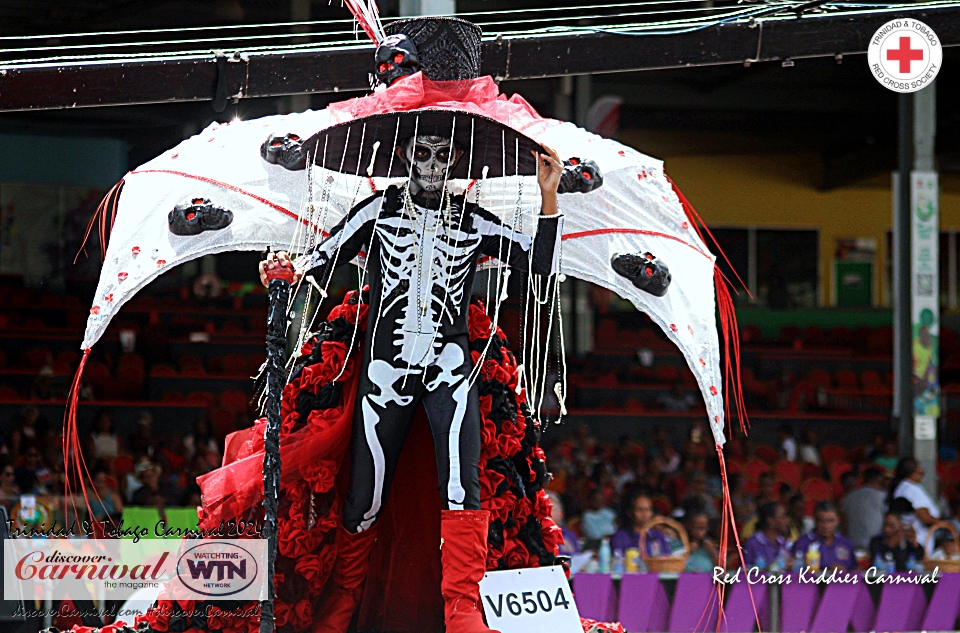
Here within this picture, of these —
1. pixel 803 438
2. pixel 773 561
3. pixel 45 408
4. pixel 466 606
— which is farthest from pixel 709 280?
pixel 803 438

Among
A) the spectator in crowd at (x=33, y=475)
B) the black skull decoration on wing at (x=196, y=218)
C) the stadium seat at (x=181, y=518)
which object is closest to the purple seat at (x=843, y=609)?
the stadium seat at (x=181, y=518)

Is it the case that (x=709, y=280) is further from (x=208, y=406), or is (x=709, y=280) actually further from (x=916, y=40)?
(x=208, y=406)

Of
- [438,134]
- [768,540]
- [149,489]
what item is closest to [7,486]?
[149,489]

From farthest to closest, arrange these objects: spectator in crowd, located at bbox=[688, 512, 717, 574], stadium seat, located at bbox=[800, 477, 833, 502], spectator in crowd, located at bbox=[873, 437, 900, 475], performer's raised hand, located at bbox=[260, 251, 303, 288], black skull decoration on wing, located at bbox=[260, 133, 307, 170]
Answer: spectator in crowd, located at bbox=[873, 437, 900, 475] < stadium seat, located at bbox=[800, 477, 833, 502] < spectator in crowd, located at bbox=[688, 512, 717, 574] < black skull decoration on wing, located at bbox=[260, 133, 307, 170] < performer's raised hand, located at bbox=[260, 251, 303, 288]

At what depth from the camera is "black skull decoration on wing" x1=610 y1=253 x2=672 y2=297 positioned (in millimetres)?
4641

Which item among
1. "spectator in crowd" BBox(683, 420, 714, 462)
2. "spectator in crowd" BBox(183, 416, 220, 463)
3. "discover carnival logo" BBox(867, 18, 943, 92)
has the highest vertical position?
"discover carnival logo" BBox(867, 18, 943, 92)

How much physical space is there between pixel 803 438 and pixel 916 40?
250 inches

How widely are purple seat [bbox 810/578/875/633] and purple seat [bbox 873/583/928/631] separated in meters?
0.09

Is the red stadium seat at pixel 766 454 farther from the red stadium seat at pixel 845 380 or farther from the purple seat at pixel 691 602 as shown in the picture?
the purple seat at pixel 691 602

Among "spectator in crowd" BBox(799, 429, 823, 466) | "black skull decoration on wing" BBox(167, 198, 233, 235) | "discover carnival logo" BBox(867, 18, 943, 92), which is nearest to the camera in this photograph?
"black skull decoration on wing" BBox(167, 198, 233, 235)

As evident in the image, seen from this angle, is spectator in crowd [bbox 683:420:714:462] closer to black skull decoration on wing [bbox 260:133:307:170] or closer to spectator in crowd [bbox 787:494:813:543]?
spectator in crowd [bbox 787:494:813:543]

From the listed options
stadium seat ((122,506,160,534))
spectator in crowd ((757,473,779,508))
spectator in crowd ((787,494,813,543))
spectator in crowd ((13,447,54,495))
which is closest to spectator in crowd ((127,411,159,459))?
spectator in crowd ((13,447,54,495))

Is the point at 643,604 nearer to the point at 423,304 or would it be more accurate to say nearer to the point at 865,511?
the point at 865,511

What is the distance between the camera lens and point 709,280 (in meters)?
4.74
